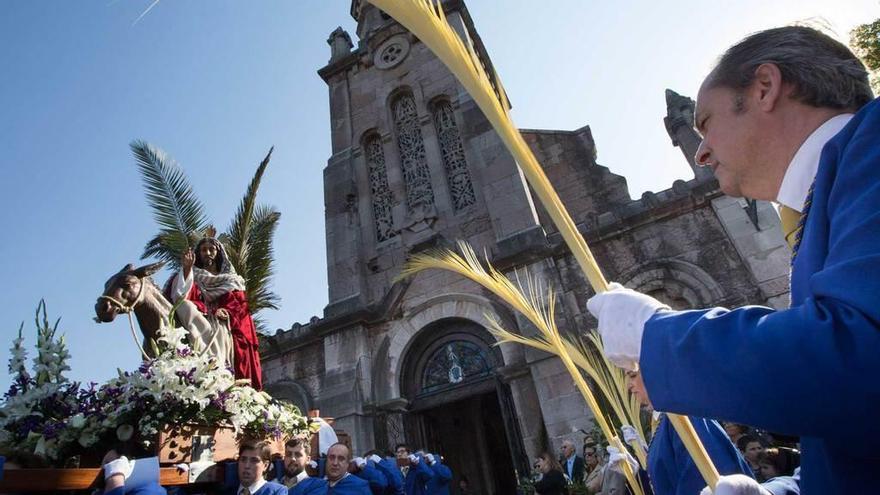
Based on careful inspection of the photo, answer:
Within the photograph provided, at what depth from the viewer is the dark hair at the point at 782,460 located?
392 centimetres

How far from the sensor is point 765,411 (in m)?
0.71

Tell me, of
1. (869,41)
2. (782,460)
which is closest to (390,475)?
(782,460)

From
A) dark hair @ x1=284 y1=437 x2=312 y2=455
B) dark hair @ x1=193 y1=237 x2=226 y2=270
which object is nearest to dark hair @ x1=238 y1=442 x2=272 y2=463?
dark hair @ x1=284 y1=437 x2=312 y2=455

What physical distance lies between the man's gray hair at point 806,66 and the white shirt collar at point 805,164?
6 cm

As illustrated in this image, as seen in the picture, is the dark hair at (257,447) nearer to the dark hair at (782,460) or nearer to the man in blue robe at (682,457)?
the man in blue robe at (682,457)

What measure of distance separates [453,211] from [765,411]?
32.5 feet

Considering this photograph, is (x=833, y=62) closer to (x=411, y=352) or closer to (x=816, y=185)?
(x=816, y=185)

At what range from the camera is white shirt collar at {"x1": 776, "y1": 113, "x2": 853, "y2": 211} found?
3.26 ft

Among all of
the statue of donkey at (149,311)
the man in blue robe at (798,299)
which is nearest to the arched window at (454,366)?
the statue of donkey at (149,311)

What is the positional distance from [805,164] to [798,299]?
33 cm

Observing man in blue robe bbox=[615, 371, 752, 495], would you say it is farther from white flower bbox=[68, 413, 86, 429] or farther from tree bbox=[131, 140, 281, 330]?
tree bbox=[131, 140, 281, 330]

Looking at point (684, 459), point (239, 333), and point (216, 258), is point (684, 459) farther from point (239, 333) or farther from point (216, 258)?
point (216, 258)

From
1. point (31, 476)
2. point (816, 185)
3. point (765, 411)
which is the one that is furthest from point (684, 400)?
point (31, 476)

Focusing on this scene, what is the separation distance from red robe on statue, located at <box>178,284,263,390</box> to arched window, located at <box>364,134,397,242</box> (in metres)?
6.21
